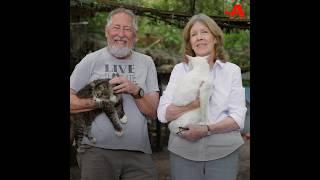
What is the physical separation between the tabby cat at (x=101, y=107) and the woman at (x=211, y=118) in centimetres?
30

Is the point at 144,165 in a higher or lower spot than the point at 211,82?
lower

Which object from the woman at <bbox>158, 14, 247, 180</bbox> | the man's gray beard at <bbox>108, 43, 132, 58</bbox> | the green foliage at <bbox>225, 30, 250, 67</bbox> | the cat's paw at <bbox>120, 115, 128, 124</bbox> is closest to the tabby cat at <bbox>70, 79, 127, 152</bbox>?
the cat's paw at <bbox>120, 115, 128, 124</bbox>

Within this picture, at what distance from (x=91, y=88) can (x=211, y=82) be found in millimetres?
832

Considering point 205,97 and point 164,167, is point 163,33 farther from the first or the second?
point 164,167

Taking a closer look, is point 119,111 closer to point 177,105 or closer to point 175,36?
point 177,105

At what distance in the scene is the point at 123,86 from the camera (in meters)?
3.57

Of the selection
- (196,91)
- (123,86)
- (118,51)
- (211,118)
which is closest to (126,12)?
(118,51)

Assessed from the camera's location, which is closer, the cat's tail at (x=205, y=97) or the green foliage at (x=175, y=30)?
the cat's tail at (x=205, y=97)

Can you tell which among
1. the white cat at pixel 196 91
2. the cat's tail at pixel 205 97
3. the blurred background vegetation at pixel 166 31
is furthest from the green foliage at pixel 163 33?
the cat's tail at pixel 205 97

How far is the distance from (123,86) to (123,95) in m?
0.06

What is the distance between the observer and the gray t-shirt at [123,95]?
3.57 m

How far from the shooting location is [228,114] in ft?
11.6

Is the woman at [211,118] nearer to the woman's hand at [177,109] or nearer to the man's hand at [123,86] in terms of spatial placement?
the woman's hand at [177,109]
